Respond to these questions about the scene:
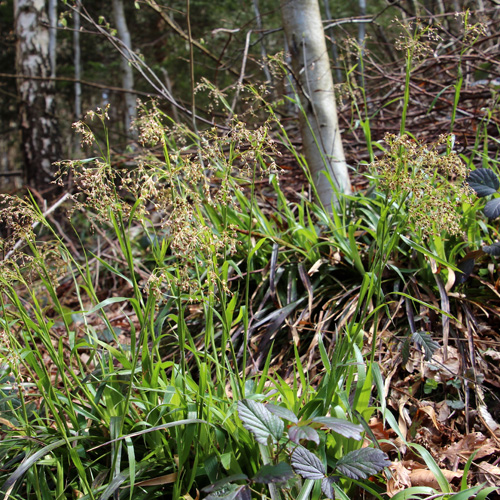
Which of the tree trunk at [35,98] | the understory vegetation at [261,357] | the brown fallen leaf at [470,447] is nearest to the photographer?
the understory vegetation at [261,357]

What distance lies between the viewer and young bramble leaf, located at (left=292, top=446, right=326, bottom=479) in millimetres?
1060

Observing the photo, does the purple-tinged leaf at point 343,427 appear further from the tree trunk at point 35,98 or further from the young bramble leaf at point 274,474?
the tree trunk at point 35,98

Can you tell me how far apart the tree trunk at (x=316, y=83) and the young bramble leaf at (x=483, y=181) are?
84 centimetres

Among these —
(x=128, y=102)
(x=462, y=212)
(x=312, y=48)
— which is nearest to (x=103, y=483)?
(x=462, y=212)

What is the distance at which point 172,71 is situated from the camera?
39.9 ft

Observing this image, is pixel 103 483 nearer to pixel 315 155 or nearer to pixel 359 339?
pixel 359 339

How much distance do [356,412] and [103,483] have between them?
78cm

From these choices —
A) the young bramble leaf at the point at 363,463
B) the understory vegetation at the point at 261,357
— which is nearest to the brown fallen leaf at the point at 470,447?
the understory vegetation at the point at 261,357

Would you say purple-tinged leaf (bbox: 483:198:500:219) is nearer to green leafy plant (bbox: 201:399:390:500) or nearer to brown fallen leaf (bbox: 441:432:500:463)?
brown fallen leaf (bbox: 441:432:500:463)

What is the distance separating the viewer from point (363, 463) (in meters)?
1.10

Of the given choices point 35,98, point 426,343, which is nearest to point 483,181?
point 426,343

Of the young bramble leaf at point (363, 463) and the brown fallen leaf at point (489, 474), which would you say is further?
the brown fallen leaf at point (489, 474)

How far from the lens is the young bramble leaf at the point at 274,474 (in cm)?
104

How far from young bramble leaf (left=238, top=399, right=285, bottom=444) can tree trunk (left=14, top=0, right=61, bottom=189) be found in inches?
165
